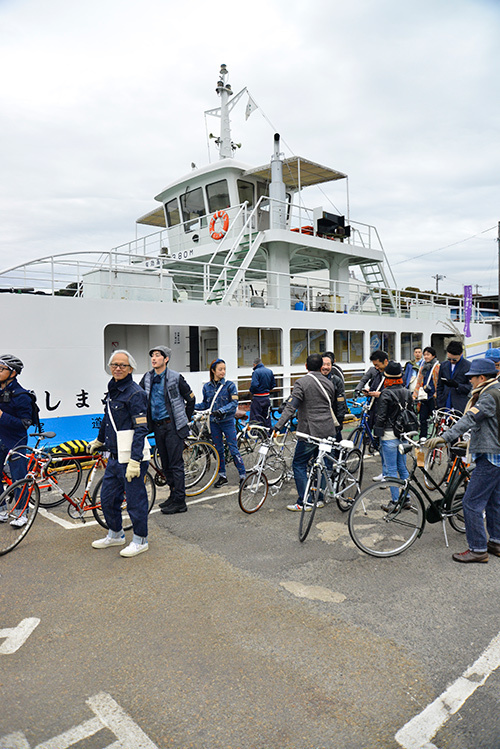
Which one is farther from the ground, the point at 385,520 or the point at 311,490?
the point at 311,490

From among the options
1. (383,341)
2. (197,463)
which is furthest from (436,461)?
(383,341)

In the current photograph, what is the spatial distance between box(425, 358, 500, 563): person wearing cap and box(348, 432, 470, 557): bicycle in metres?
0.35

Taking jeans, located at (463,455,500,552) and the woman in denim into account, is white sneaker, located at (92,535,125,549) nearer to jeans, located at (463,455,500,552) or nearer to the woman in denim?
the woman in denim

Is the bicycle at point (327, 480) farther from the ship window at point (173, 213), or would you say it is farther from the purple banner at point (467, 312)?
the purple banner at point (467, 312)

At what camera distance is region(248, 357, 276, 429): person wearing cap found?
29.5 ft

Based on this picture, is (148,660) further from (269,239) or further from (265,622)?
(269,239)

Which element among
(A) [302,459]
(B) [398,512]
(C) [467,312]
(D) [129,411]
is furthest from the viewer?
(C) [467,312]

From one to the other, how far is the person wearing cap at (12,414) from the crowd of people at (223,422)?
1 cm

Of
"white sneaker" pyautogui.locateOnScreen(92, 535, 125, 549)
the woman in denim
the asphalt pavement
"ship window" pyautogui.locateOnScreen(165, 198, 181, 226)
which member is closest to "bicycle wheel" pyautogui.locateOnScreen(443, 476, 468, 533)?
the asphalt pavement

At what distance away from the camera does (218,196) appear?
14859 millimetres

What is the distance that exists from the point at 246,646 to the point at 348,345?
11953 millimetres

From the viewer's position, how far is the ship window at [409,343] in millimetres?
16719

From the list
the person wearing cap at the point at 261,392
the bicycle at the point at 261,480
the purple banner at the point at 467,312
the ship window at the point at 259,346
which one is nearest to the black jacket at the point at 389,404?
the bicycle at the point at 261,480

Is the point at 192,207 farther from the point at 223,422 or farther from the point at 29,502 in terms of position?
the point at 29,502
